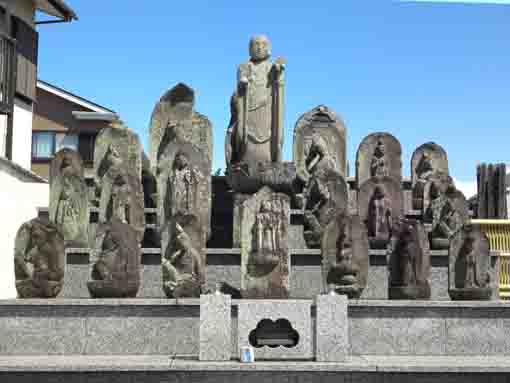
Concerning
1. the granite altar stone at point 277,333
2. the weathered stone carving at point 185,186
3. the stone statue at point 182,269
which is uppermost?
the weathered stone carving at point 185,186

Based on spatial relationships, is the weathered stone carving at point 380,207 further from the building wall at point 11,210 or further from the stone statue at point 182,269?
the building wall at point 11,210

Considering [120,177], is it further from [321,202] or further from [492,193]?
[492,193]

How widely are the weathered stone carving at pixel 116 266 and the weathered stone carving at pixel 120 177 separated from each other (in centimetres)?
126

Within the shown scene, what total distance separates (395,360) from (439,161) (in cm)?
697

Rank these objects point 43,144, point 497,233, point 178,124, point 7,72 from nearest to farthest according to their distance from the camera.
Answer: point 178,124 → point 497,233 → point 7,72 → point 43,144

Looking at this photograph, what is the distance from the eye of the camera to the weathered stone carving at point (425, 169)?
13359 millimetres

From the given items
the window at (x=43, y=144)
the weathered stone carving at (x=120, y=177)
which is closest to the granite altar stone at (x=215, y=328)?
the weathered stone carving at (x=120, y=177)

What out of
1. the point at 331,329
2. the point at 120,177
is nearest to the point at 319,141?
the point at 120,177

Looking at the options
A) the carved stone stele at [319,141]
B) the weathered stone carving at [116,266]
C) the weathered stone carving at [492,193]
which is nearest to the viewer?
the weathered stone carving at [116,266]

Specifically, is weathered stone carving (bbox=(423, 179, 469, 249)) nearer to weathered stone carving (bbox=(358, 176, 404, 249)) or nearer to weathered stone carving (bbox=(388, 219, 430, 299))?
weathered stone carving (bbox=(358, 176, 404, 249))

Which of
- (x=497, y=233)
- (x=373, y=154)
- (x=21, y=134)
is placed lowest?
(x=497, y=233)

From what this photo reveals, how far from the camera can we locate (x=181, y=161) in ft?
38.3

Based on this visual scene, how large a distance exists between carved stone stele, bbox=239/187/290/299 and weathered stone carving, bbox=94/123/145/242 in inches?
67.9

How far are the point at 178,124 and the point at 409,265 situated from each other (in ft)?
19.5
